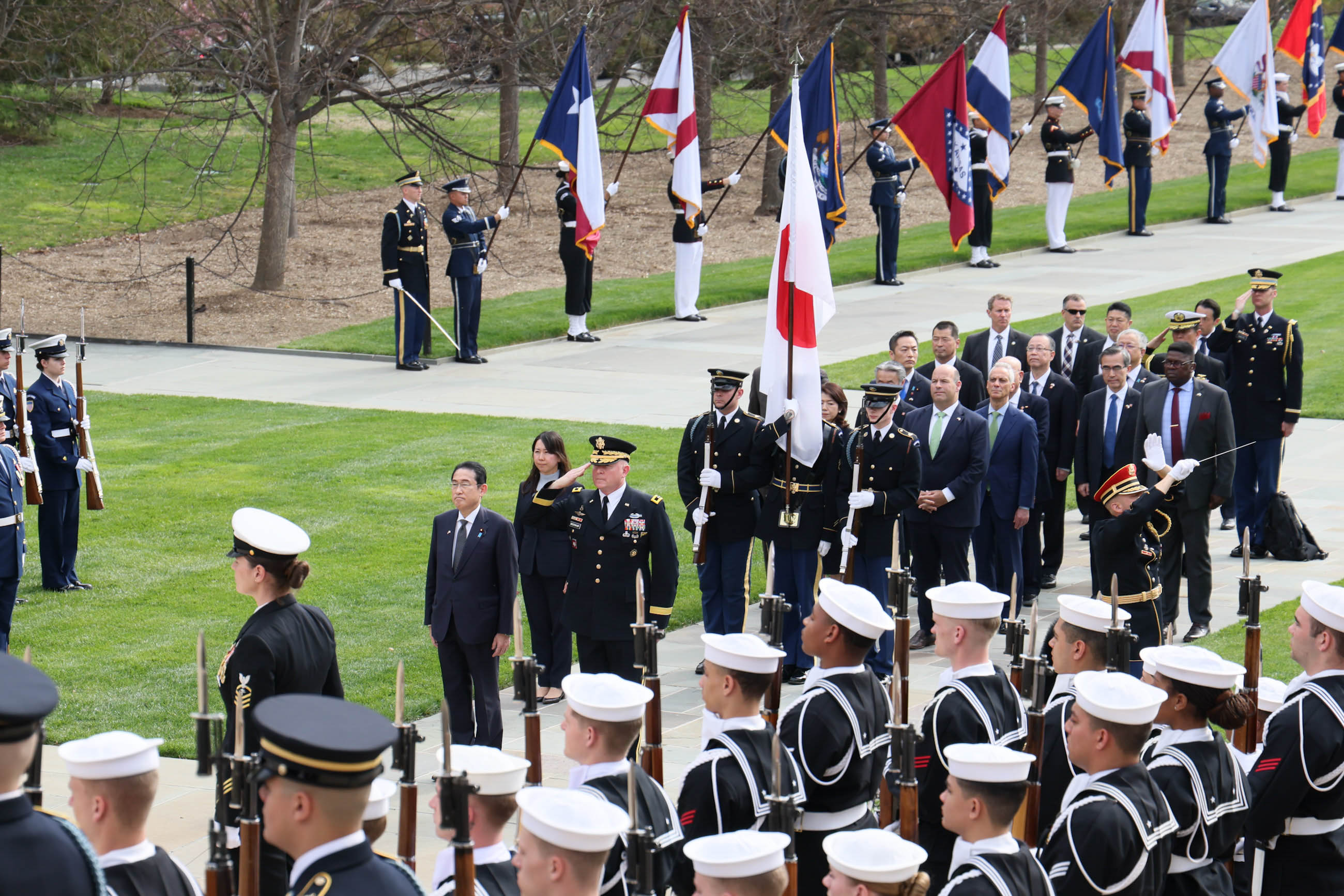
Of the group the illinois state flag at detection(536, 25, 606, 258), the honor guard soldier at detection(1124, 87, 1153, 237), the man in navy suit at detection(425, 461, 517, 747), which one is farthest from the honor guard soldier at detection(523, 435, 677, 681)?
the honor guard soldier at detection(1124, 87, 1153, 237)

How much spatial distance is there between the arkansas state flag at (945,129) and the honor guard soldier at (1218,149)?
15055 mm

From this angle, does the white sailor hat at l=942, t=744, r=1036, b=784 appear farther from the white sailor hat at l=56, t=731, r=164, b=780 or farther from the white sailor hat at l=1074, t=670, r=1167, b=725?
the white sailor hat at l=56, t=731, r=164, b=780

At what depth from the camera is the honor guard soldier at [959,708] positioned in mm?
5910

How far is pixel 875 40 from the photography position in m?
31.9

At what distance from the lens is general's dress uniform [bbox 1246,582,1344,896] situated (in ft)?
18.9

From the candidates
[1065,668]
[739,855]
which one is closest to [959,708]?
[1065,668]

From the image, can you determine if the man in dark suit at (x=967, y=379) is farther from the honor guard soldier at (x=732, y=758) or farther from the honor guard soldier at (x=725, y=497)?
the honor guard soldier at (x=732, y=758)

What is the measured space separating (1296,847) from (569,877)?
3.30 meters

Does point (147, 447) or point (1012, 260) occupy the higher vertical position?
point (1012, 260)

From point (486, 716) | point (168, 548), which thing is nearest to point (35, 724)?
point (486, 716)

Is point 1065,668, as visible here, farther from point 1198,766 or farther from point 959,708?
point 1198,766

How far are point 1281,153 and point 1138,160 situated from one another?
15.5 feet

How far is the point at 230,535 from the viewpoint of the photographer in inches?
520

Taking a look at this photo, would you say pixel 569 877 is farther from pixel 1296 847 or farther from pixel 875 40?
pixel 875 40
